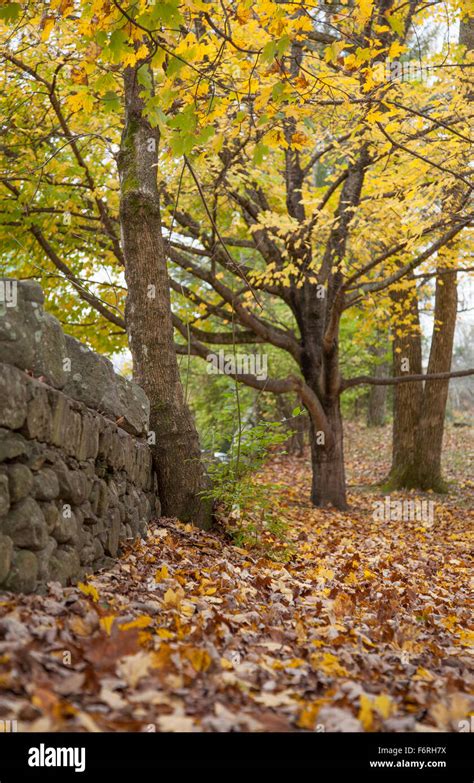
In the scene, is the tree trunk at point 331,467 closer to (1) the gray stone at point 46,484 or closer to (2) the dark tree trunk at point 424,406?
(2) the dark tree trunk at point 424,406

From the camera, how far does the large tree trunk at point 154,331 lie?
21.4 feet

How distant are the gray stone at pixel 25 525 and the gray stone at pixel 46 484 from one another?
84 mm

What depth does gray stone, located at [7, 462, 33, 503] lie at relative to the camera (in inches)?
130

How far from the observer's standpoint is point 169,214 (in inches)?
402

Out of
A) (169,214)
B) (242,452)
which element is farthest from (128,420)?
(169,214)

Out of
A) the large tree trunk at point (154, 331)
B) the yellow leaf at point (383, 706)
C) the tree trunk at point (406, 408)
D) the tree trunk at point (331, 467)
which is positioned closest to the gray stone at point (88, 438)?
the large tree trunk at point (154, 331)

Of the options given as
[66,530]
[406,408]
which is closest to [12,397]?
[66,530]

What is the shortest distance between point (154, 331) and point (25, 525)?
3504 mm

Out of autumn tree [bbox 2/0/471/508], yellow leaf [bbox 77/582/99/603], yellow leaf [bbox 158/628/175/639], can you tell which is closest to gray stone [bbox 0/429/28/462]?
yellow leaf [bbox 77/582/99/603]

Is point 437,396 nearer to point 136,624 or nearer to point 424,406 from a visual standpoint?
point 424,406

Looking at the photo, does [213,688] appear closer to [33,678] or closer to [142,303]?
[33,678]

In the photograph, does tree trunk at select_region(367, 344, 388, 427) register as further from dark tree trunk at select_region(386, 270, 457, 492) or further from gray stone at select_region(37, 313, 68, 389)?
gray stone at select_region(37, 313, 68, 389)

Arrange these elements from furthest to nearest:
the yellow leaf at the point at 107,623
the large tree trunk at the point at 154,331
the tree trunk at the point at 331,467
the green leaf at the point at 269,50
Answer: the tree trunk at the point at 331,467, the large tree trunk at the point at 154,331, the green leaf at the point at 269,50, the yellow leaf at the point at 107,623

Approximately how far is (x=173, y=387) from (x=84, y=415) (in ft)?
7.78
